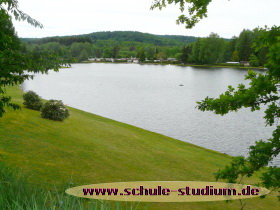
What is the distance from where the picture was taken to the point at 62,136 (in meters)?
17.8

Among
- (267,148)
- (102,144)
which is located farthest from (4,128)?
(267,148)

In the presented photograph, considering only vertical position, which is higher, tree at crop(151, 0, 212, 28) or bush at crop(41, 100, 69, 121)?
tree at crop(151, 0, 212, 28)

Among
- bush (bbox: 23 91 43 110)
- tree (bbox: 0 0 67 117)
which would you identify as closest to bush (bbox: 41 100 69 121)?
bush (bbox: 23 91 43 110)

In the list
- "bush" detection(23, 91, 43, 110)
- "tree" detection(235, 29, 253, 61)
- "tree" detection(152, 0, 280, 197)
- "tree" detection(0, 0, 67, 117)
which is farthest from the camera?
"tree" detection(235, 29, 253, 61)

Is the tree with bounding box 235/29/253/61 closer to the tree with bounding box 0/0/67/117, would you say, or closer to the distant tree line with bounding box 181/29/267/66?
the distant tree line with bounding box 181/29/267/66

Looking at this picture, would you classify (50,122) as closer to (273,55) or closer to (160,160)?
(160,160)

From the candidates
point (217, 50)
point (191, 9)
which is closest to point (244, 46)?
point (217, 50)

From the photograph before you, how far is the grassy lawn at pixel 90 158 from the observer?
11.7m

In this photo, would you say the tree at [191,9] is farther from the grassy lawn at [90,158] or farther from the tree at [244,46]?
the tree at [244,46]

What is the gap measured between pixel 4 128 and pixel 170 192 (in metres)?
10.2

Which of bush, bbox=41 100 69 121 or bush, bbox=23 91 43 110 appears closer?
bush, bbox=41 100 69 121

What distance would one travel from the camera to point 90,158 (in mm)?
14734

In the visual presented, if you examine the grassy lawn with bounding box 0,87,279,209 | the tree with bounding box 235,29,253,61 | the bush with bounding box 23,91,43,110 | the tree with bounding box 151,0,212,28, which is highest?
the tree with bounding box 235,29,253,61

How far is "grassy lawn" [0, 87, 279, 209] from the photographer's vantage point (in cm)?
1171
